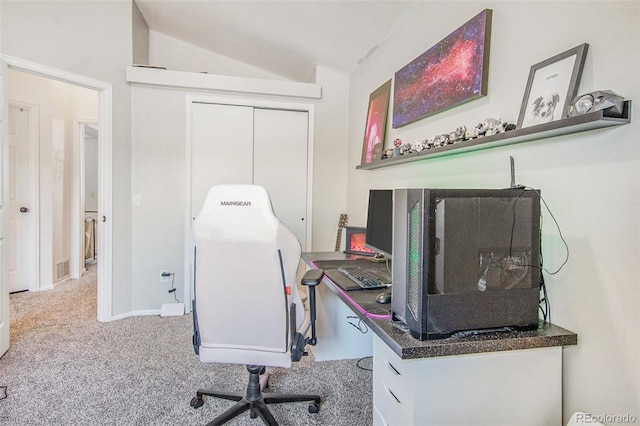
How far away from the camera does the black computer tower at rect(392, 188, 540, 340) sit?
3.34 ft

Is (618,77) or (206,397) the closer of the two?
(618,77)

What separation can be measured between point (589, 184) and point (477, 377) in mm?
718

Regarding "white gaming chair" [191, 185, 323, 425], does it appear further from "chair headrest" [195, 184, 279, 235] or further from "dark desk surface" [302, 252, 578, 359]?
"dark desk surface" [302, 252, 578, 359]

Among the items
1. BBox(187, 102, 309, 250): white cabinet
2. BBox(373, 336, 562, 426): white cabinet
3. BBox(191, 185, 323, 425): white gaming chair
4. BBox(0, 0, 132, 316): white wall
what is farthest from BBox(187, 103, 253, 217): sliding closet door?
BBox(373, 336, 562, 426): white cabinet

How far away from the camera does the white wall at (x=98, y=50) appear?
239 centimetres

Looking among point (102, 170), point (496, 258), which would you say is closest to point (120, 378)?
point (102, 170)

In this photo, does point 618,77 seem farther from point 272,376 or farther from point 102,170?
point 102,170

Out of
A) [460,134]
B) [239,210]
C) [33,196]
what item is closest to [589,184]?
[460,134]

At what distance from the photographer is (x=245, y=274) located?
1396 millimetres

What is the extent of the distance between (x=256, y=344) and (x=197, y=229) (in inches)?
22.1

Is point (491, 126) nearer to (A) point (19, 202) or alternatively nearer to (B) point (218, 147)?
(B) point (218, 147)

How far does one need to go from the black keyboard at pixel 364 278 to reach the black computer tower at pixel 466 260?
450 mm

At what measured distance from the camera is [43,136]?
379cm

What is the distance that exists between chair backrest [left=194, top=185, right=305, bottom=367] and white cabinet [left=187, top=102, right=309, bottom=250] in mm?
1968
